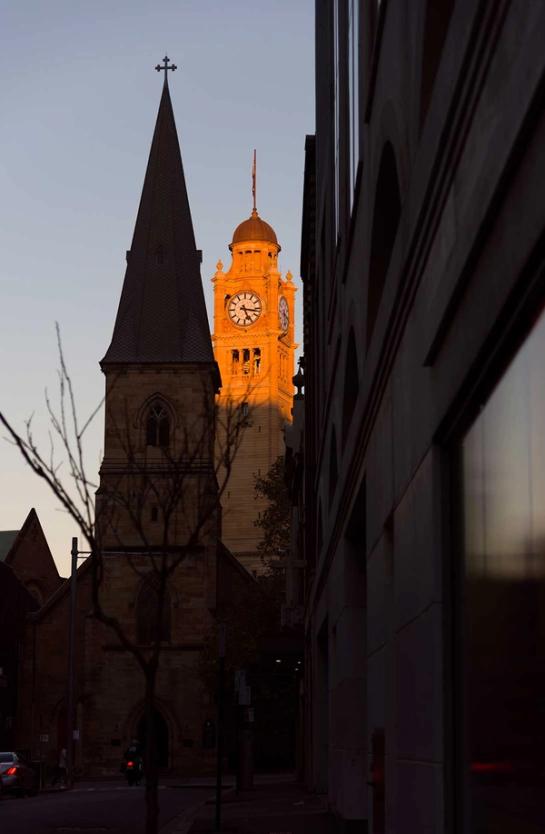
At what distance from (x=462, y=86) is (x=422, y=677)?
391 centimetres

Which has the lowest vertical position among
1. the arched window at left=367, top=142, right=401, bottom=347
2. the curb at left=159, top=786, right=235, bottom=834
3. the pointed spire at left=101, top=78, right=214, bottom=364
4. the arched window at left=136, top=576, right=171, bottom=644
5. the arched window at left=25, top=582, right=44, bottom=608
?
the curb at left=159, top=786, right=235, bottom=834

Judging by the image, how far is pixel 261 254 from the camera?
148 m

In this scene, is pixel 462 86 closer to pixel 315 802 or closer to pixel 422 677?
pixel 422 677

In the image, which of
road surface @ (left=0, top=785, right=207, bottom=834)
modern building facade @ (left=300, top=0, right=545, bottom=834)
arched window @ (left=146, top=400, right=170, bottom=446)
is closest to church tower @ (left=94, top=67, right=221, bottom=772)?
arched window @ (left=146, top=400, right=170, bottom=446)

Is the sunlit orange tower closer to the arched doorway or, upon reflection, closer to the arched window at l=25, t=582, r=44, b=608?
the arched window at l=25, t=582, r=44, b=608

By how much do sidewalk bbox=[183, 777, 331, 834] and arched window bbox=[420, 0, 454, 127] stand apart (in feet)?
46.9

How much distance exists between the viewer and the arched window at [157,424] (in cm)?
8000

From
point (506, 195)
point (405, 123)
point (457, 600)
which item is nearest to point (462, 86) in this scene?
point (506, 195)

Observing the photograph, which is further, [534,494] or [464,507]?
[464,507]

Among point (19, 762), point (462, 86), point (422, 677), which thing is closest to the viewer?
point (462, 86)

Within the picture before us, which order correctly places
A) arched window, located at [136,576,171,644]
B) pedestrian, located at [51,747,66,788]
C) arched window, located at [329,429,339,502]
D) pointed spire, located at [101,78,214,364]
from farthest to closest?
1. pointed spire, located at [101,78,214,364]
2. arched window, located at [136,576,171,644]
3. pedestrian, located at [51,747,66,788]
4. arched window, located at [329,429,339,502]

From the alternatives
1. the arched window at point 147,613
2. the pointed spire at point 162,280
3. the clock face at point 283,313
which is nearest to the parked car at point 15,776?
the arched window at point 147,613

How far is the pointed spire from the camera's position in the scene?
268 ft

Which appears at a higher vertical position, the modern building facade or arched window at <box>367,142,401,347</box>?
arched window at <box>367,142,401,347</box>
